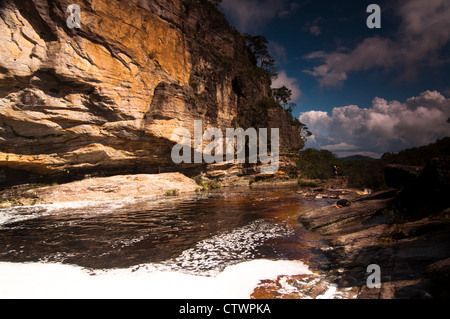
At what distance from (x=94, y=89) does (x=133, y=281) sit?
19781mm

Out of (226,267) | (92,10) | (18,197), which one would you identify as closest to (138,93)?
(92,10)

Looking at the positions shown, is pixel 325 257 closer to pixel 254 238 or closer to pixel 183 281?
pixel 254 238

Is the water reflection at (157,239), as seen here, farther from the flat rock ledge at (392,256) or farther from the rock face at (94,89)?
the rock face at (94,89)

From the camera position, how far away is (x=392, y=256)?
4141mm

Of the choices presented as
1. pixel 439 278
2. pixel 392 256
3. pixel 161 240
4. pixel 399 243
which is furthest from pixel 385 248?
pixel 161 240

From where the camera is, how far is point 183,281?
4125mm

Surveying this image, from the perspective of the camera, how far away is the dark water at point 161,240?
529 centimetres

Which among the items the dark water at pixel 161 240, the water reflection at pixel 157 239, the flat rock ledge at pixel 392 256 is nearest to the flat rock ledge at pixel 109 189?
the dark water at pixel 161 240

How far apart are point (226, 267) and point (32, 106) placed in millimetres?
20272

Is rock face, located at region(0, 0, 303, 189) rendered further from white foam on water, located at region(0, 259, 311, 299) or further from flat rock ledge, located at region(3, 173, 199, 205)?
white foam on water, located at region(0, 259, 311, 299)

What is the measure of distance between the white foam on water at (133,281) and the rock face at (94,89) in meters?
16.7

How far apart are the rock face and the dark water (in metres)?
9.44

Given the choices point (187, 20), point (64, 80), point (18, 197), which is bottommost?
point (18, 197)

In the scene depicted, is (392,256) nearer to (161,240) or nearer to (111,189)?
(161,240)
